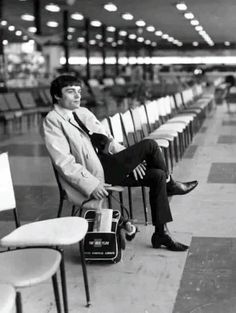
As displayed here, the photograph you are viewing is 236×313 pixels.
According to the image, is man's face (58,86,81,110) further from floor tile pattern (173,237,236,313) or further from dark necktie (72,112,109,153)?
floor tile pattern (173,237,236,313)

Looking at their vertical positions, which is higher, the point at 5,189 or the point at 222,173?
the point at 5,189

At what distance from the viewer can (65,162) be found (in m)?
4.02

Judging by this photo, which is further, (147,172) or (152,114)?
(152,114)

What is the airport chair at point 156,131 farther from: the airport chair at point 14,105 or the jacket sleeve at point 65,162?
the airport chair at point 14,105

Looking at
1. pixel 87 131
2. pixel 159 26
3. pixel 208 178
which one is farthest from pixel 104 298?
pixel 159 26

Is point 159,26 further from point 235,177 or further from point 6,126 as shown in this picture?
point 235,177

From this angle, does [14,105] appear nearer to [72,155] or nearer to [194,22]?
[72,155]

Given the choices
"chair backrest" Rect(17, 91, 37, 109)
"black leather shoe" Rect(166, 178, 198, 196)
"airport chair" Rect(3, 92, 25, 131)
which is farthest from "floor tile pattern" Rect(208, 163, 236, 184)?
"chair backrest" Rect(17, 91, 37, 109)

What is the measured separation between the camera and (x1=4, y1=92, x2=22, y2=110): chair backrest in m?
13.2

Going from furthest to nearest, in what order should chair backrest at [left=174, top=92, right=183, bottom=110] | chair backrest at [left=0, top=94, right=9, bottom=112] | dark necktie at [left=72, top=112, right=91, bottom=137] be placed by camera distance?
chair backrest at [left=0, top=94, right=9, bottom=112], chair backrest at [left=174, top=92, right=183, bottom=110], dark necktie at [left=72, top=112, right=91, bottom=137]

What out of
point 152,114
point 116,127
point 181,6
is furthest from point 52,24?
point 116,127

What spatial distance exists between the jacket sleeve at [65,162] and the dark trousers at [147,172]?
1.31 feet

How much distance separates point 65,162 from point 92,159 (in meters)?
0.30


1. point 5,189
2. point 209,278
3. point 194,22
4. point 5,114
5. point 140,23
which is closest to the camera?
point 5,189
